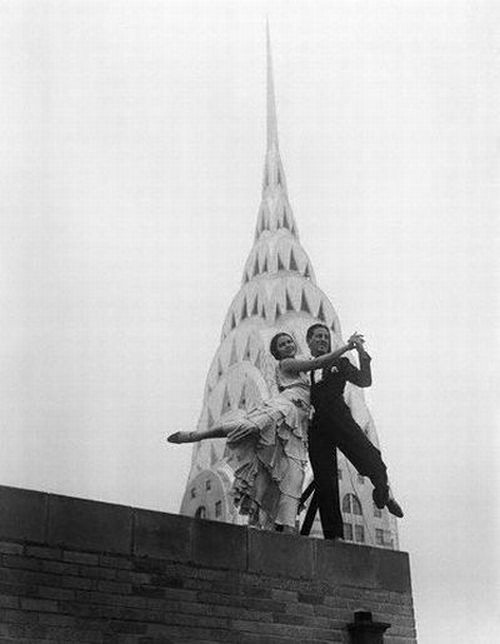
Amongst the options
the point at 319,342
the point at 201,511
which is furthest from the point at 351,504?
the point at 319,342

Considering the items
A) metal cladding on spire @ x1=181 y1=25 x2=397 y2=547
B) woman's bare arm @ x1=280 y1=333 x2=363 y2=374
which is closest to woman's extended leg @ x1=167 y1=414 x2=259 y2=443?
woman's bare arm @ x1=280 y1=333 x2=363 y2=374

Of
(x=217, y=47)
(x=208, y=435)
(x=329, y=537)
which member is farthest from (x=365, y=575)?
(x=217, y=47)

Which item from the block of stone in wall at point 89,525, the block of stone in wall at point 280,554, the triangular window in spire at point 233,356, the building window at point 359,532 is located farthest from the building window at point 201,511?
the block of stone in wall at point 89,525

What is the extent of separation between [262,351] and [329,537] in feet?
151

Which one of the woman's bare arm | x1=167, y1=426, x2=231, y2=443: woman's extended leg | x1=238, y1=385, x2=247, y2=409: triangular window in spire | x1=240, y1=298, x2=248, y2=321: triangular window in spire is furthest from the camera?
x1=240, y1=298, x2=248, y2=321: triangular window in spire

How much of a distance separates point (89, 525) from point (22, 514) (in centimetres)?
66

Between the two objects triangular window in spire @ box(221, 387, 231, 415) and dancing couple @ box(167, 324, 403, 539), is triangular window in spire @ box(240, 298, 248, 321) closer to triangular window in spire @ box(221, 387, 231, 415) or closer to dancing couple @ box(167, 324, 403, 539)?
triangular window in spire @ box(221, 387, 231, 415)

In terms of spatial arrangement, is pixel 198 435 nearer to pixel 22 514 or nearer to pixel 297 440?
pixel 297 440

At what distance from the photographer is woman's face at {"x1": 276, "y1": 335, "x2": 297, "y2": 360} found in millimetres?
11773

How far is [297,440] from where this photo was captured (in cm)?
1135

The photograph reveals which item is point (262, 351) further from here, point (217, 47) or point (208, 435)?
point (208, 435)

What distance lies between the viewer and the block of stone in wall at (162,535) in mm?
9664

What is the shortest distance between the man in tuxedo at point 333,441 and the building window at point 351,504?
41858 mm

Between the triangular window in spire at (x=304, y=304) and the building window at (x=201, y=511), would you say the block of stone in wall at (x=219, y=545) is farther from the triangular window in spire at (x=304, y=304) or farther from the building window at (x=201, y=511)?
the triangular window in spire at (x=304, y=304)
